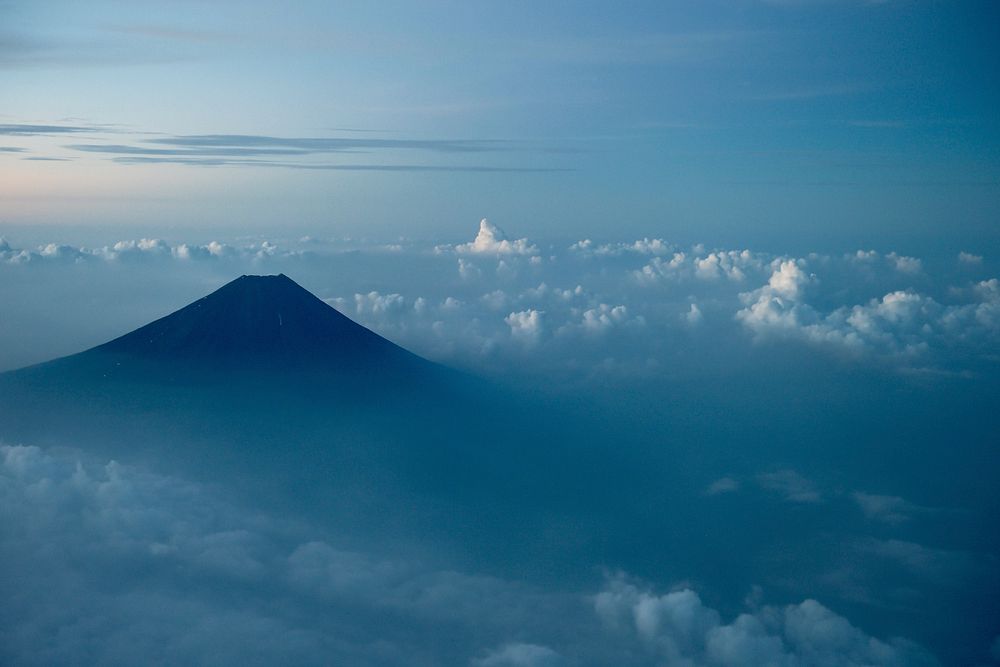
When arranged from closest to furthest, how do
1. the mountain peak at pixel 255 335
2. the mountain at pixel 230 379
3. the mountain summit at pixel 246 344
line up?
the mountain at pixel 230 379 < the mountain summit at pixel 246 344 < the mountain peak at pixel 255 335

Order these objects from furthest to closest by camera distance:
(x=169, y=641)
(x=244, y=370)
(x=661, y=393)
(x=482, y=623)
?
1. (x=661, y=393)
2. (x=244, y=370)
3. (x=482, y=623)
4. (x=169, y=641)

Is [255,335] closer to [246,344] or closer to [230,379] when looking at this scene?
[246,344]

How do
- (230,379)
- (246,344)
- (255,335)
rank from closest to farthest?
1. (230,379)
2. (246,344)
3. (255,335)

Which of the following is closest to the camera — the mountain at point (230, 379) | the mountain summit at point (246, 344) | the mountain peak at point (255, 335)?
the mountain at point (230, 379)

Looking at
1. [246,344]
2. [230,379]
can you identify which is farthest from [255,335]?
[230,379]

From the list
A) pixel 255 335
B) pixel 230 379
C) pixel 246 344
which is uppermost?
pixel 255 335

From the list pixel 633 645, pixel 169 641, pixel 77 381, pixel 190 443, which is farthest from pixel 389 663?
pixel 77 381

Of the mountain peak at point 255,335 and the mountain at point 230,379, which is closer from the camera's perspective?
the mountain at point 230,379

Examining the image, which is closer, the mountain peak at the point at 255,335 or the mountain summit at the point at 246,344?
the mountain summit at the point at 246,344

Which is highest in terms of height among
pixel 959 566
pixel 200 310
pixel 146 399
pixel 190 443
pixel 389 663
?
pixel 200 310

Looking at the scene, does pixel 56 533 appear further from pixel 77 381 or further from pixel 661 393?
pixel 661 393

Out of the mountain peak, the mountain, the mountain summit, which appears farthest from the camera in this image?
the mountain peak
